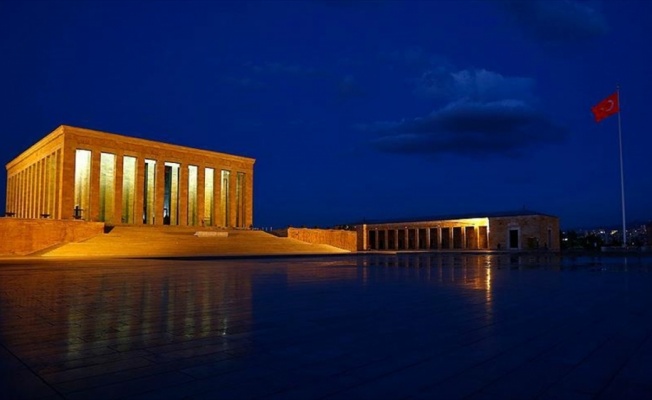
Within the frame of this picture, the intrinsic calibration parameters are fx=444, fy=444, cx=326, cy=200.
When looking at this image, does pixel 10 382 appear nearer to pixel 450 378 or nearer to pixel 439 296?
pixel 450 378

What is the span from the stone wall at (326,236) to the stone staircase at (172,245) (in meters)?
3.79

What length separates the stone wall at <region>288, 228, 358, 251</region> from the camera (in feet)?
138

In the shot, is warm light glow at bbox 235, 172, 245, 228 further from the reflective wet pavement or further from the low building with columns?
the reflective wet pavement

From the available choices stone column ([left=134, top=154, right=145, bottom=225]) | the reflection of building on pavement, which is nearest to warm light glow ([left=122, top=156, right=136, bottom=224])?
stone column ([left=134, top=154, right=145, bottom=225])

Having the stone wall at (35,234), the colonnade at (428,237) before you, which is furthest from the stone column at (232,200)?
the colonnade at (428,237)

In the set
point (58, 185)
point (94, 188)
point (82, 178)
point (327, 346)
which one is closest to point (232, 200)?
point (94, 188)

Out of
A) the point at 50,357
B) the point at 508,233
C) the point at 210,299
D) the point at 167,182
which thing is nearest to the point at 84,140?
the point at 167,182

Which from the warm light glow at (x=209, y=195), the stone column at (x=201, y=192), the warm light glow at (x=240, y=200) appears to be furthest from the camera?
the warm light glow at (x=240, y=200)

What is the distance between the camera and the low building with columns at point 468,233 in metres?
49.3

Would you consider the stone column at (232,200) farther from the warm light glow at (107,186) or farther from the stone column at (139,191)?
the warm light glow at (107,186)

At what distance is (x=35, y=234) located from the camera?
28.6 meters

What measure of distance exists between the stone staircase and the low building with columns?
23466mm

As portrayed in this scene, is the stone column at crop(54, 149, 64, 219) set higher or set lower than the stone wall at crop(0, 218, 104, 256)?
higher

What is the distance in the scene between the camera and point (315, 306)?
252 inches
